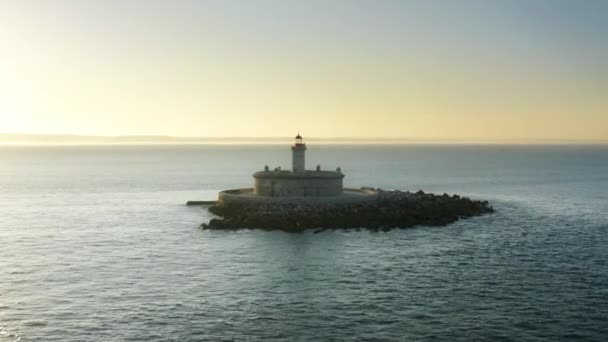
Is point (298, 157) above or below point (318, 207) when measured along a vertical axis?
above

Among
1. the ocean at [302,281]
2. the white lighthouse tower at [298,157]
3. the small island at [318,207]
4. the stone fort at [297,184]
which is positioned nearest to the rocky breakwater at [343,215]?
the small island at [318,207]

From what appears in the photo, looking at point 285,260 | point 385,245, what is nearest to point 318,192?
point 385,245

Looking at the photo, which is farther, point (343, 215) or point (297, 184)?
point (297, 184)

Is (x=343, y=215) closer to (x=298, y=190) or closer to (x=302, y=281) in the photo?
(x=298, y=190)

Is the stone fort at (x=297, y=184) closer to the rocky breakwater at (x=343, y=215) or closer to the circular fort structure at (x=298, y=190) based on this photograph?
the circular fort structure at (x=298, y=190)

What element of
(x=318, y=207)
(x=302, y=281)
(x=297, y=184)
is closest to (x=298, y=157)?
(x=297, y=184)

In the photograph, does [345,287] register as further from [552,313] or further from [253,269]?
[552,313]

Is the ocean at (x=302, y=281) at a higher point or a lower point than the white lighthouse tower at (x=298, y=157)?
lower

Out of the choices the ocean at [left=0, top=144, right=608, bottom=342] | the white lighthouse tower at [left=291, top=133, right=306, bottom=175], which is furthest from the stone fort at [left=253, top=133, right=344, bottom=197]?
the ocean at [left=0, top=144, right=608, bottom=342]

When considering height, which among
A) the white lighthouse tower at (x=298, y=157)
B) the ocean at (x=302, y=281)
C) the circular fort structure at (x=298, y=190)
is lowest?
the ocean at (x=302, y=281)
